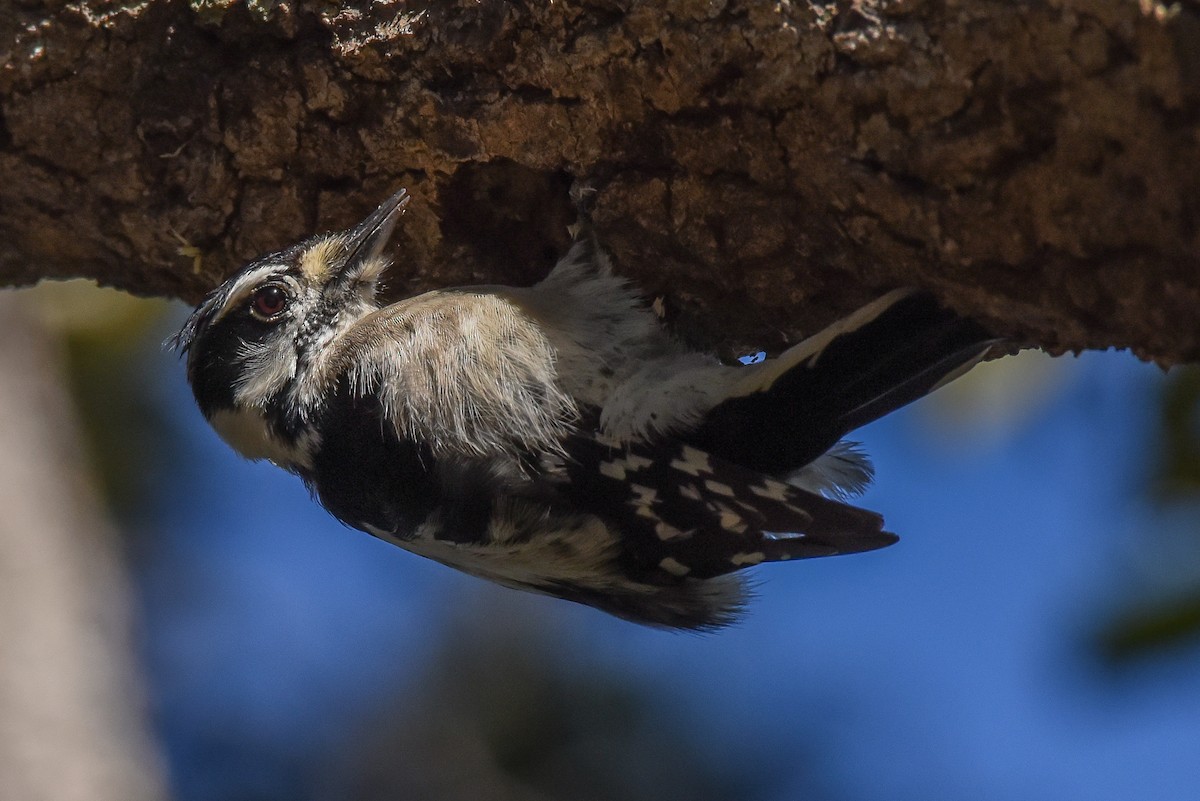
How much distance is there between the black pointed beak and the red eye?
197 millimetres

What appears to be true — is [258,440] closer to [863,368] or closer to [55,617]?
[863,368]

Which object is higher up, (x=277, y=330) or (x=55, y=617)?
(x=277, y=330)

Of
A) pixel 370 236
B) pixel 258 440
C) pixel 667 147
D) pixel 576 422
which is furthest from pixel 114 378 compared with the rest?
pixel 667 147

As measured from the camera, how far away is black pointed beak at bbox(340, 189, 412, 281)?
3.32 m

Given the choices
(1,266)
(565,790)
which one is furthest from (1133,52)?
(565,790)

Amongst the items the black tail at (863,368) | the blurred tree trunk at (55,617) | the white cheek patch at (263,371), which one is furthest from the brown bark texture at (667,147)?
the blurred tree trunk at (55,617)

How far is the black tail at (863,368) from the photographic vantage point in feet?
9.23

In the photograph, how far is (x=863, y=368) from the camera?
281cm

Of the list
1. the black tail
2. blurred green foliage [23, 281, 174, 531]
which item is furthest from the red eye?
blurred green foliage [23, 281, 174, 531]

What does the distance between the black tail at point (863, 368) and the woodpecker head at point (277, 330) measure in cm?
123

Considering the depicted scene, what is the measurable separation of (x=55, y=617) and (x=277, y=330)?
126 inches

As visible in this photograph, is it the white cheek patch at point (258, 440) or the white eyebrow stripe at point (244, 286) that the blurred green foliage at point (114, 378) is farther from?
the white eyebrow stripe at point (244, 286)

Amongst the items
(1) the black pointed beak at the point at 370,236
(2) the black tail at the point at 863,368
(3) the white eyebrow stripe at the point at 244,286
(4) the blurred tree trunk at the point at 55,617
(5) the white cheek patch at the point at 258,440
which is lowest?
(4) the blurred tree trunk at the point at 55,617

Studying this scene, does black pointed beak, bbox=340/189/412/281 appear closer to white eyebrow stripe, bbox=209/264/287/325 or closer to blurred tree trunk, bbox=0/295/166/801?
white eyebrow stripe, bbox=209/264/287/325
